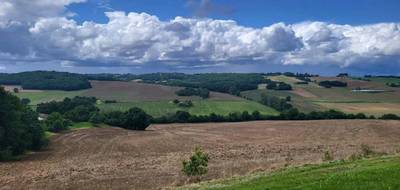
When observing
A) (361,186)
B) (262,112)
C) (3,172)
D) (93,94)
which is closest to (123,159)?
(3,172)

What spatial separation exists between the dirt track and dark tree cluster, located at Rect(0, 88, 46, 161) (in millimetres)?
3161

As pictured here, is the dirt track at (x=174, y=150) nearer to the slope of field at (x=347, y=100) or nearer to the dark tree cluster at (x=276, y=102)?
the dark tree cluster at (x=276, y=102)

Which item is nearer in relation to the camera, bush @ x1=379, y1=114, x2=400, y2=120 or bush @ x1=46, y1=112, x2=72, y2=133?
bush @ x1=46, y1=112, x2=72, y2=133

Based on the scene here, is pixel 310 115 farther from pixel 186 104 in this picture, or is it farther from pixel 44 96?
pixel 44 96

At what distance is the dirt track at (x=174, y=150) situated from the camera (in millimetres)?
52438

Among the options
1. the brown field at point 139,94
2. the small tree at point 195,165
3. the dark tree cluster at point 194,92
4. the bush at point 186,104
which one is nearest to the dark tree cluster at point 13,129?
the small tree at point 195,165

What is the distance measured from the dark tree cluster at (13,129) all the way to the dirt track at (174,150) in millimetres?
3161

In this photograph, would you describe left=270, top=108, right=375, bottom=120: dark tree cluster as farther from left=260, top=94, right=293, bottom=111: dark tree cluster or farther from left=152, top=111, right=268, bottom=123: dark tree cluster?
left=260, top=94, right=293, bottom=111: dark tree cluster

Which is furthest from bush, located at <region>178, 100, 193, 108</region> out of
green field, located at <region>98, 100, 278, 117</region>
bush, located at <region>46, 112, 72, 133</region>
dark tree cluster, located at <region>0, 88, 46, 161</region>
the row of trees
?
dark tree cluster, located at <region>0, 88, 46, 161</region>

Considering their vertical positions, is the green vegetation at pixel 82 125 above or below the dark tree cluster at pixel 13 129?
below

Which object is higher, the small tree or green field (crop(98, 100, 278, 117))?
the small tree

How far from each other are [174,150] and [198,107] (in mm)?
75594

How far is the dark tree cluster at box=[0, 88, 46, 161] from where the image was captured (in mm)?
81119

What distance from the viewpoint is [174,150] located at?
89562mm
